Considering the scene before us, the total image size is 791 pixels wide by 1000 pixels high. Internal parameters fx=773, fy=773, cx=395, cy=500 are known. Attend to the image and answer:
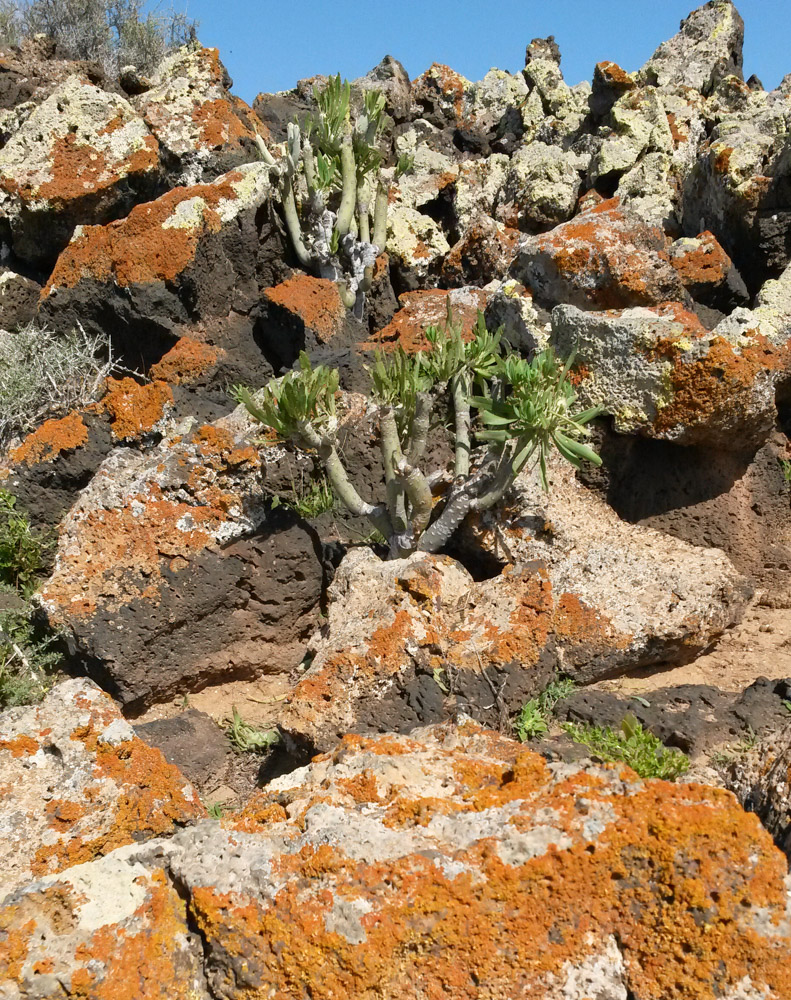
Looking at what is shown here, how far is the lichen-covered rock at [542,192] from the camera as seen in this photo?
8781 mm

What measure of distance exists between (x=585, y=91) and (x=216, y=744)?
31.6ft

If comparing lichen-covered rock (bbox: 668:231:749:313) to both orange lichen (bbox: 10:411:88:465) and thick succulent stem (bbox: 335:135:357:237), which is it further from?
orange lichen (bbox: 10:411:88:465)

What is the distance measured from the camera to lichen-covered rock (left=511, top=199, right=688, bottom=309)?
6059 mm

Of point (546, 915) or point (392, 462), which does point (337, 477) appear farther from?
point (546, 915)

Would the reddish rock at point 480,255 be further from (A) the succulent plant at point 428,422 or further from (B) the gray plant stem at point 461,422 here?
(B) the gray plant stem at point 461,422

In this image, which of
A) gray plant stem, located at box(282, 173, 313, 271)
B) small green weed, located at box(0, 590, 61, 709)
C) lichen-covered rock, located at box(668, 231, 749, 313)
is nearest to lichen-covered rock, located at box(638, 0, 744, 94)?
lichen-covered rock, located at box(668, 231, 749, 313)

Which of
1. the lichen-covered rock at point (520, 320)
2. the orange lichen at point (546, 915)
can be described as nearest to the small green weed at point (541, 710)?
the orange lichen at point (546, 915)

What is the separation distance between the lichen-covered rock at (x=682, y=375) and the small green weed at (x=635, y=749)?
6.93 ft

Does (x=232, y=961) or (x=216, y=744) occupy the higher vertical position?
(x=232, y=961)

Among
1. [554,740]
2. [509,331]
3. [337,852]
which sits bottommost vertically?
[337,852]

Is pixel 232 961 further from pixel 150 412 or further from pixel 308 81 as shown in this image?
pixel 308 81

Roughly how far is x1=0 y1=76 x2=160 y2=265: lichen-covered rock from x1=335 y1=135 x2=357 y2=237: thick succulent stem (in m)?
2.11

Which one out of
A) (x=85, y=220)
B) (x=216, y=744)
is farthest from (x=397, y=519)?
(x=85, y=220)

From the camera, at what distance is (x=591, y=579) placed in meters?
4.62
